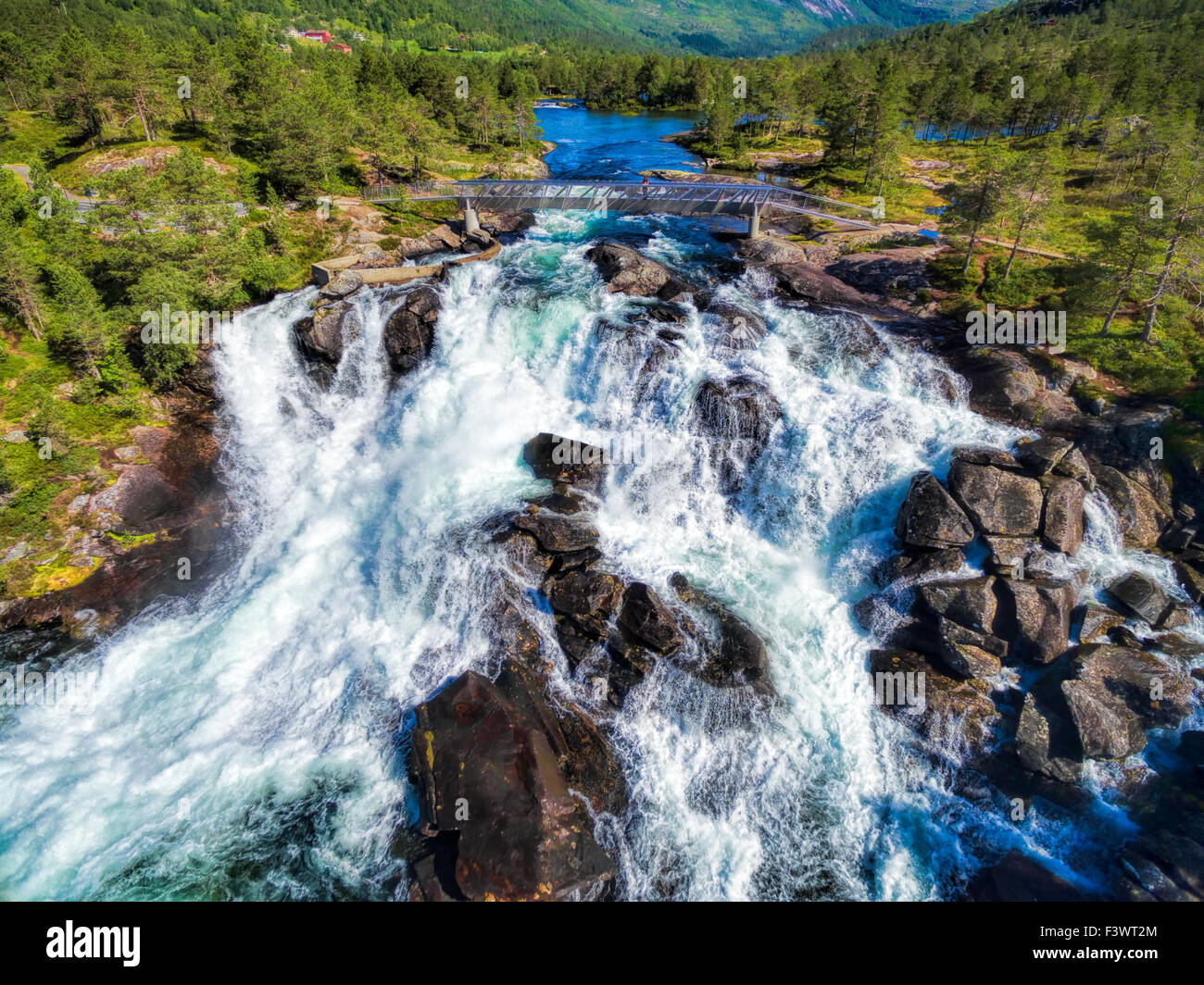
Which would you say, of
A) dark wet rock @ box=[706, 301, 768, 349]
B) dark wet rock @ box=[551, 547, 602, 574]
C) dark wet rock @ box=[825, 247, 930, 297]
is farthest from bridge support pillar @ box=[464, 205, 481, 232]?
dark wet rock @ box=[551, 547, 602, 574]

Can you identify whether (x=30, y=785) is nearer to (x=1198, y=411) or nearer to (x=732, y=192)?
(x=1198, y=411)

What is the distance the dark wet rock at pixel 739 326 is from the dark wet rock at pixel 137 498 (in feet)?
102

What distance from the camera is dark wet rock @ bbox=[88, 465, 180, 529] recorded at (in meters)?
27.5

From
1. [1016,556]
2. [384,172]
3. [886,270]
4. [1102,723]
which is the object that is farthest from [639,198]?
[1102,723]

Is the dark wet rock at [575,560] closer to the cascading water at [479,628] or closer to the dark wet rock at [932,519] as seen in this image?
the cascading water at [479,628]

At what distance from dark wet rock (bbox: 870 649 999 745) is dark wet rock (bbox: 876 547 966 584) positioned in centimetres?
323

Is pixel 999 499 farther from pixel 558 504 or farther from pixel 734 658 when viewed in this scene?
pixel 558 504

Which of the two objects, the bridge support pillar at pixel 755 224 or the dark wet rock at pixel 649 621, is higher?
the bridge support pillar at pixel 755 224

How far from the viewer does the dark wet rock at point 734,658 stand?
20.9 m

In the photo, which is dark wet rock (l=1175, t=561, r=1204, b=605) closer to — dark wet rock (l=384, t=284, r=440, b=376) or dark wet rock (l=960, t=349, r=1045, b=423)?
dark wet rock (l=960, t=349, r=1045, b=423)

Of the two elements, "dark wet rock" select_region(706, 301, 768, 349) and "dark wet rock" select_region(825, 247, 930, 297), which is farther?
"dark wet rock" select_region(825, 247, 930, 297)

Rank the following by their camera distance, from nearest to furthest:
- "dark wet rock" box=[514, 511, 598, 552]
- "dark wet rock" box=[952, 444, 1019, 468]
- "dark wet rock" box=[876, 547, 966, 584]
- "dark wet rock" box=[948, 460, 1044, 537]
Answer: "dark wet rock" box=[876, 547, 966, 584]
"dark wet rock" box=[948, 460, 1044, 537]
"dark wet rock" box=[952, 444, 1019, 468]
"dark wet rock" box=[514, 511, 598, 552]

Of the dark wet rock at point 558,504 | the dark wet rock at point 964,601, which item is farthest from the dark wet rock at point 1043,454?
the dark wet rock at point 558,504
